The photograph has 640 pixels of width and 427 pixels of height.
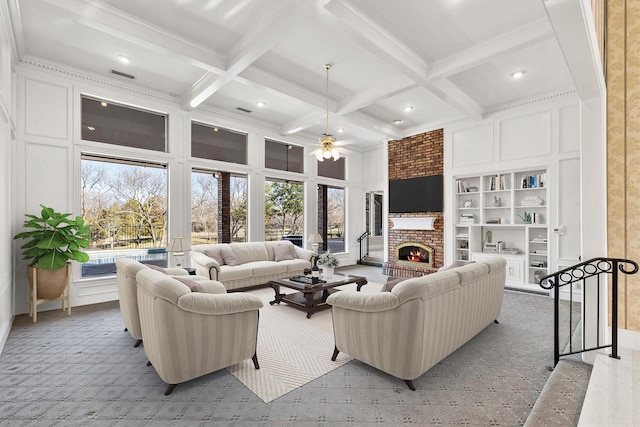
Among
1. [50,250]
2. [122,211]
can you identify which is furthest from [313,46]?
[50,250]

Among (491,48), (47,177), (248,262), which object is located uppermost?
(491,48)

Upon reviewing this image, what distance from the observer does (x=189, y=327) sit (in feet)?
7.70

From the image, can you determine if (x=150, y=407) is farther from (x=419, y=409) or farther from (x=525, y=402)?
(x=525, y=402)

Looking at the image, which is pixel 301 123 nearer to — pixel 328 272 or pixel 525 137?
pixel 328 272

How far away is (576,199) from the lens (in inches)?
208

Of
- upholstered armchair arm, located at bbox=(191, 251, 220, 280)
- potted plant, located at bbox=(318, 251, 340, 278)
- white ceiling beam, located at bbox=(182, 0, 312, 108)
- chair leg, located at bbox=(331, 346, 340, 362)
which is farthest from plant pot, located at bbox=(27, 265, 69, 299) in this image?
chair leg, located at bbox=(331, 346, 340, 362)

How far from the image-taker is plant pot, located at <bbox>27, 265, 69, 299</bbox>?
4023mm

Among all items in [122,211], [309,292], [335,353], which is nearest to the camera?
[335,353]

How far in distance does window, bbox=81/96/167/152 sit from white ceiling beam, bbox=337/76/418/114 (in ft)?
10.8

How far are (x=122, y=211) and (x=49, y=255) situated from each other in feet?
4.76

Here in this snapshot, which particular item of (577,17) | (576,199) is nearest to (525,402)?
(577,17)

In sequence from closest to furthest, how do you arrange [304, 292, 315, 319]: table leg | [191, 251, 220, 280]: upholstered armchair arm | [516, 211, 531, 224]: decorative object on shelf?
[304, 292, 315, 319]: table leg, [191, 251, 220, 280]: upholstered armchair arm, [516, 211, 531, 224]: decorative object on shelf

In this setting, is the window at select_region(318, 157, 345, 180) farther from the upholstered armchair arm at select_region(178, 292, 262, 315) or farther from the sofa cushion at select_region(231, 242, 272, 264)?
the upholstered armchair arm at select_region(178, 292, 262, 315)

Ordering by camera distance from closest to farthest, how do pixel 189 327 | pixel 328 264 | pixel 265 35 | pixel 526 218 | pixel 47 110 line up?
pixel 189 327, pixel 265 35, pixel 47 110, pixel 328 264, pixel 526 218
